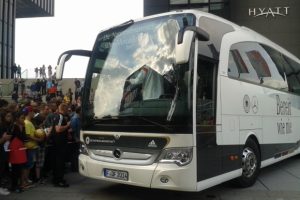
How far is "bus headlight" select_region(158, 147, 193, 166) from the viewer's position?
668 centimetres

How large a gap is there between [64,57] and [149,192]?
3.03m

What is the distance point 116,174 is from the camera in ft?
23.6

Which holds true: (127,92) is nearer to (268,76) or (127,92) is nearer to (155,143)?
(155,143)

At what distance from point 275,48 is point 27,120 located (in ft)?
20.2

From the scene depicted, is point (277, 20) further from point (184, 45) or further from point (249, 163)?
point (184, 45)

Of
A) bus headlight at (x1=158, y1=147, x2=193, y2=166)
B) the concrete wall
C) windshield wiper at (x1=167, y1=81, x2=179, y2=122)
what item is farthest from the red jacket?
the concrete wall

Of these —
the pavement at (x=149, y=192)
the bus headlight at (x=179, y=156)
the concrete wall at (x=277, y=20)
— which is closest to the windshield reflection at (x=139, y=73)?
the bus headlight at (x=179, y=156)

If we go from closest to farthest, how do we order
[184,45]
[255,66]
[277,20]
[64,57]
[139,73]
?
[184,45]
[139,73]
[64,57]
[255,66]
[277,20]

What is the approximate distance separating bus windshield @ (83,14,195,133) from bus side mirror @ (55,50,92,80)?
0.51 m

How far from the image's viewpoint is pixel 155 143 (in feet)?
22.5

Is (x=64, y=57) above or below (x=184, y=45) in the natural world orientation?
above

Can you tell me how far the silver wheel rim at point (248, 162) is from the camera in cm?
847

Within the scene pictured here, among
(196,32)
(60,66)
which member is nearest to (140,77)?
(196,32)

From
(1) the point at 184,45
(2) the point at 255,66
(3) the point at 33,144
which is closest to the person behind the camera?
(1) the point at 184,45
